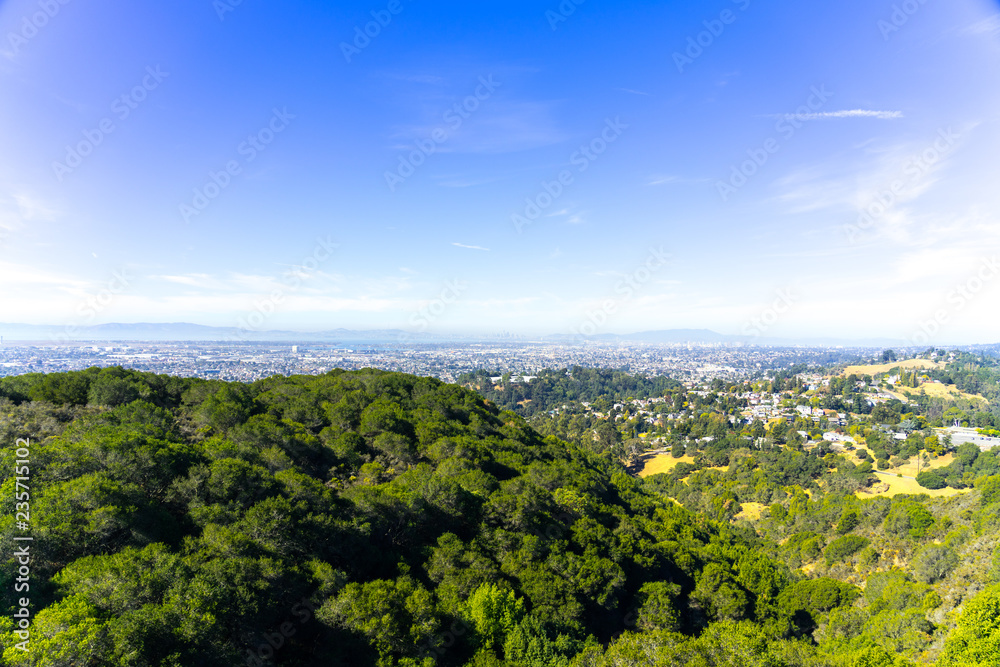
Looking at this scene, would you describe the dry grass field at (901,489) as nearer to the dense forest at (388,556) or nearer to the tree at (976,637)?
the dense forest at (388,556)

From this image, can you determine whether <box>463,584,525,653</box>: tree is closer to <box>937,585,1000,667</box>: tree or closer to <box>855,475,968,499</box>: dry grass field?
<box>937,585,1000,667</box>: tree

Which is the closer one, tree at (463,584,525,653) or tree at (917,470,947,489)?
tree at (463,584,525,653)

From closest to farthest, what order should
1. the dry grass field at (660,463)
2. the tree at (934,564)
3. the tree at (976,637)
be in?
the tree at (976,637), the tree at (934,564), the dry grass field at (660,463)

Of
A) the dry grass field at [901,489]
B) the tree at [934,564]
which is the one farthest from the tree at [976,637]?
the dry grass field at [901,489]

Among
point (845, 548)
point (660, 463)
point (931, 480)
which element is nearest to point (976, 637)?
point (845, 548)

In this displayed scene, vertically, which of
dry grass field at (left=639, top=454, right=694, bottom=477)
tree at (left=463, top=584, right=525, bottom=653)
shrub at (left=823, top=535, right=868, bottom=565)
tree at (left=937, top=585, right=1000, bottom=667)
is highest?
tree at (left=463, top=584, right=525, bottom=653)

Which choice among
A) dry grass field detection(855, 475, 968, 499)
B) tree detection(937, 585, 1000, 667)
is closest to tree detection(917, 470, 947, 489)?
dry grass field detection(855, 475, 968, 499)

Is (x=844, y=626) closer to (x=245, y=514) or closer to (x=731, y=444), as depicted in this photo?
(x=245, y=514)

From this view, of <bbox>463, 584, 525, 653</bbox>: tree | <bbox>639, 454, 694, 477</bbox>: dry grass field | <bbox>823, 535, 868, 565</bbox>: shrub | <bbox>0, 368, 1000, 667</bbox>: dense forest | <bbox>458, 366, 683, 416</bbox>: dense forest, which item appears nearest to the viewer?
<bbox>0, 368, 1000, 667</bbox>: dense forest

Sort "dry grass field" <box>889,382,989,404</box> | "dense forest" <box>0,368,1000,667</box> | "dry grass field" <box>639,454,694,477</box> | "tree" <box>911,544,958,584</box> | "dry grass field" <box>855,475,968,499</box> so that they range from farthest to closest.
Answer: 1. "dry grass field" <box>889,382,989,404</box>
2. "dry grass field" <box>639,454,694,477</box>
3. "dry grass field" <box>855,475,968,499</box>
4. "tree" <box>911,544,958,584</box>
5. "dense forest" <box>0,368,1000,667</box>
